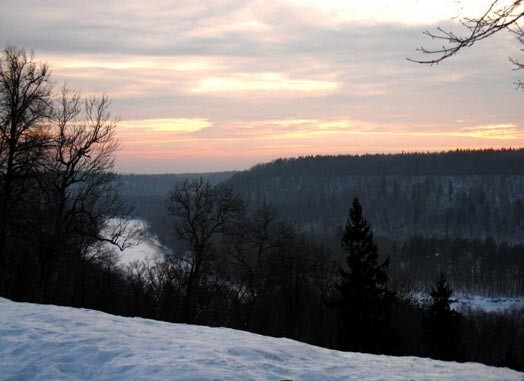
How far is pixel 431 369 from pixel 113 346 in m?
4.47

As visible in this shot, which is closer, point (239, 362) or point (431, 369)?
point (239, 362)

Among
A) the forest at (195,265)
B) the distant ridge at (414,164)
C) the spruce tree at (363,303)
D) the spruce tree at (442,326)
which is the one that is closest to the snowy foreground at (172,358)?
the forest at (195,265)

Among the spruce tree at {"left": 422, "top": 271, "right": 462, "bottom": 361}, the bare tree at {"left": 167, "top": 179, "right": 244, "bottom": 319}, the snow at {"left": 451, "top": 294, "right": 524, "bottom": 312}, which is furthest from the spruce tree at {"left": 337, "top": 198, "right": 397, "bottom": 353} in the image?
the snow at {"left": 451, "top": 294, "right": 524, "bottom": 312}

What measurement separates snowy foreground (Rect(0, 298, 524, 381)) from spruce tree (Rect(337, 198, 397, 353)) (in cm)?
2178

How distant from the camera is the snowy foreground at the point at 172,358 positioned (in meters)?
6.08

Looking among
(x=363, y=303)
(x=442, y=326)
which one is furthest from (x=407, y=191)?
(x=363, y=303)

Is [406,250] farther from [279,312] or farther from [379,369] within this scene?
[379,369]

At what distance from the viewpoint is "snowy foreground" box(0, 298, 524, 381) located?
6082mm

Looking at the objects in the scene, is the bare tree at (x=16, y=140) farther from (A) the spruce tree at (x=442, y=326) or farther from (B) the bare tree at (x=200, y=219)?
(A) the spruce tree at (x=442, y=326)

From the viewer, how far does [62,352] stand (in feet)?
21.9

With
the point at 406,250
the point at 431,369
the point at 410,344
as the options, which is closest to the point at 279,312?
the point at 410,344

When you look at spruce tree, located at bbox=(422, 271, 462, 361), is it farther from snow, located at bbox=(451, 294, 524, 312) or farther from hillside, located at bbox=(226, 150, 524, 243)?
hillside, located at bbox=(226, 150, 524, 243)

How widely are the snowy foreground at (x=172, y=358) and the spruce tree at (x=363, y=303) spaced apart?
71.5 feet

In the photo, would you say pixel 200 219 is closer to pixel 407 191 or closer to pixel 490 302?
pixel 490 302
